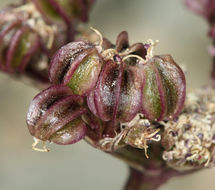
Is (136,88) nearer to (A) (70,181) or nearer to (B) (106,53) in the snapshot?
(B) (106,53)

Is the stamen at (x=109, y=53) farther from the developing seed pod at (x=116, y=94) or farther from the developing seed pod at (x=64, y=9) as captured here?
the developing seed pod at (x=64, y=9)

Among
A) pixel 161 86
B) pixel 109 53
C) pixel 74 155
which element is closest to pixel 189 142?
pixel 161 86

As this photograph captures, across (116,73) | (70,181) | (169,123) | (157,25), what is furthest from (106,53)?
(157,25)

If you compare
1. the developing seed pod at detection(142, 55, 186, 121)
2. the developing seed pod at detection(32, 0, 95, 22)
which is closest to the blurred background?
the developing seed pod at detection(32, 0, 95, 22)

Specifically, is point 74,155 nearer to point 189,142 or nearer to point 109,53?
point 189,142

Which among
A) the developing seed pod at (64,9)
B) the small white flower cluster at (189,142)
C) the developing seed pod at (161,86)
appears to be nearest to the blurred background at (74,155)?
the developing seed pod at (64,9)

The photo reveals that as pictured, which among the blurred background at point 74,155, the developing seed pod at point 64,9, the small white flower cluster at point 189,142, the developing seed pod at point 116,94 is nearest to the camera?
the developing seed pod at point 116,94
